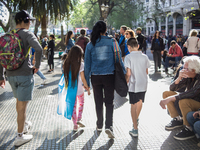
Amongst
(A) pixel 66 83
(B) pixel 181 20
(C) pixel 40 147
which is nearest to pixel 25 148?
(C) pixel 40 147

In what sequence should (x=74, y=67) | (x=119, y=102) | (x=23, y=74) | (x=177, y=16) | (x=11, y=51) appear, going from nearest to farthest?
(x=11, y=51) → (x=23, y=74) → (x=74, y=67) → (x=119, y=102) → (x=177, y=16)

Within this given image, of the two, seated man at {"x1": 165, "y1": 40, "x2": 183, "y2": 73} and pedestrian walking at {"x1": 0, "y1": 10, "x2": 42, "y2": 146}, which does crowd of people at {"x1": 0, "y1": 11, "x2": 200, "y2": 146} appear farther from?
seated man at {"x1": 165, "y1": 40, "x2": 183, "y2": 73}

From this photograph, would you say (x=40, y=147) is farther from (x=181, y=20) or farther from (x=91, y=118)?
(x=181, y=20)

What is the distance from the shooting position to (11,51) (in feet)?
11.3

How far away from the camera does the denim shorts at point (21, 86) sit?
3.58 metres

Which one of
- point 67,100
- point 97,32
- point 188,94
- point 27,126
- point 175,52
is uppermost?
point 97,32

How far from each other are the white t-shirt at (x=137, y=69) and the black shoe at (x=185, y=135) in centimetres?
87

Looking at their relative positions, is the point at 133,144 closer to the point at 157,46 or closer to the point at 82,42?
the point at 82,42

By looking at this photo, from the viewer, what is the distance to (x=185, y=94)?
3658mm

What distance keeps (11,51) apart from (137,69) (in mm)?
1938

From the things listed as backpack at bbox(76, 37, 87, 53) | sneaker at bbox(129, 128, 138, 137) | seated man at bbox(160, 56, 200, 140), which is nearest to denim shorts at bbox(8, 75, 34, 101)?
sneaker at bbox(129, 128, 138, 137)

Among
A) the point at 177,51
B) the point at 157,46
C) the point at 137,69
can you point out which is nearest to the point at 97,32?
the point at 137,69

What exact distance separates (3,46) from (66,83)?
1.23 meters

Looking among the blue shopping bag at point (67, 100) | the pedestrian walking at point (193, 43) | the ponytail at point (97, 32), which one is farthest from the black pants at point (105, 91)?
the pedestrian walking at point (193, 43)
